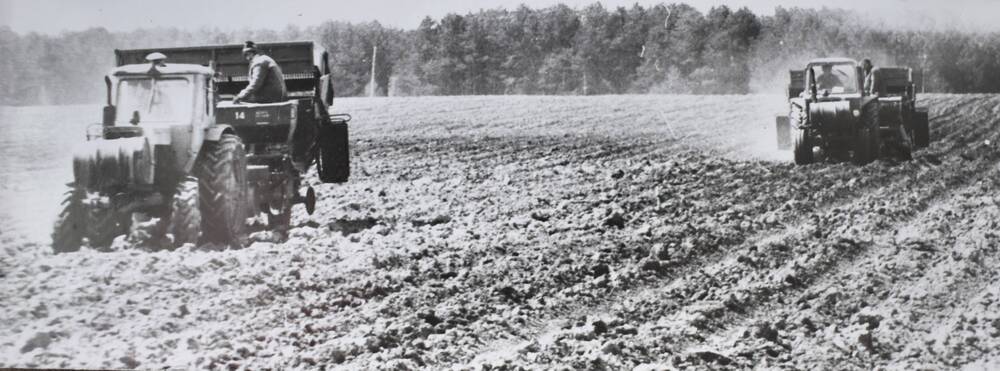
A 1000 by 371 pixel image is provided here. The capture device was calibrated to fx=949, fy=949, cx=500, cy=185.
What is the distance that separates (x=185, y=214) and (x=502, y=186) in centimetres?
98

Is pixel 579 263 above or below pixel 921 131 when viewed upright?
below

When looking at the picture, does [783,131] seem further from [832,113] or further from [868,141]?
[832,113]

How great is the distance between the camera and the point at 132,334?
2885mm

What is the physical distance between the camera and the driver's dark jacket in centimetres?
311

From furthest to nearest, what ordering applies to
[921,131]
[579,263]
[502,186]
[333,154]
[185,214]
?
[333,154] → [502,186] → [185,214] → [579,263] → [921,131]

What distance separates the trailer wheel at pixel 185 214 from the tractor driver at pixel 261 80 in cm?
35

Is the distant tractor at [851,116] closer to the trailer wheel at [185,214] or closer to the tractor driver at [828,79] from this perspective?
the tractor driver at [828,79]

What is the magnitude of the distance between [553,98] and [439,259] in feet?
2.01

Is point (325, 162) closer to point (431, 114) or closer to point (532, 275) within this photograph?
point (431, 114)

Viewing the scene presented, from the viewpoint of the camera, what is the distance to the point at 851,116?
297 centimetres

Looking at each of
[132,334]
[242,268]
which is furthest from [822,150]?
[132,334]

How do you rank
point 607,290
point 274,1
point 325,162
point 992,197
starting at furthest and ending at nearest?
point 274,1, point 325,162, point 607,290, point 992,197

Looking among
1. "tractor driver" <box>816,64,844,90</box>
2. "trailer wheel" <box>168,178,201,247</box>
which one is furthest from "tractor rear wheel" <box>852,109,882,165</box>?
"trailer wheel" <box>168,178,201,247</box>

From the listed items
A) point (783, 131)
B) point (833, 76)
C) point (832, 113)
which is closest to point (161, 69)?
point (783, 131)
